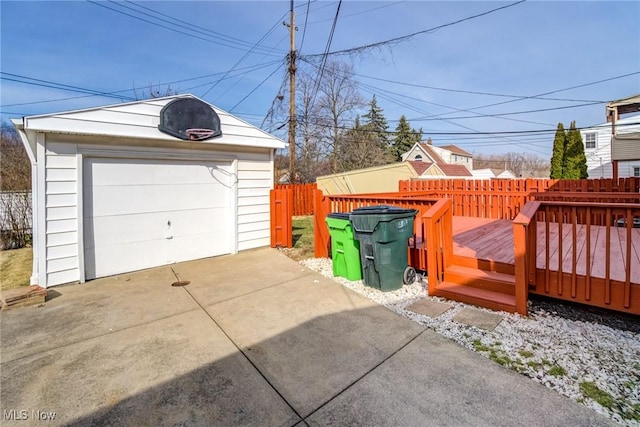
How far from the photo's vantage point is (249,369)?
7.66 ft

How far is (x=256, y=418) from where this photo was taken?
1.83 meters

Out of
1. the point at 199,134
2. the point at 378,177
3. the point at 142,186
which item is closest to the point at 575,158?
the point at 378,177

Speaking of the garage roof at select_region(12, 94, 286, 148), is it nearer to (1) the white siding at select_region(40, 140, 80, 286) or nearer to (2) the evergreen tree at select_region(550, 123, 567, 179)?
(1) the white siding at select_region(40, 140, 80, 286)

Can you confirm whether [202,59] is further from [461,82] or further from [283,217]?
[461,82]

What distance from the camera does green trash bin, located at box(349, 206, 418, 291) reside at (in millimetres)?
3670

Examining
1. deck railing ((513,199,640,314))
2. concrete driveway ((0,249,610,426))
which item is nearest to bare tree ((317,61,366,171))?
deck railing ((513,199,640,314))

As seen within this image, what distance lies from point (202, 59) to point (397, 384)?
14256mm

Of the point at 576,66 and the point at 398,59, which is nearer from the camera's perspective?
the point at 398,59

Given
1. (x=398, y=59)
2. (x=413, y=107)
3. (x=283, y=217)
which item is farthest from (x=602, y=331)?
(x=413, y=107)

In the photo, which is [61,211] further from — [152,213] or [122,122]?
[122,122]

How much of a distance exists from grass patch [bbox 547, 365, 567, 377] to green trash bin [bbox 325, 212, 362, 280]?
8.00 ft

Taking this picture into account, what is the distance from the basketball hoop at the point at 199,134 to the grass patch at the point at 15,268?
→ 342 centimetres

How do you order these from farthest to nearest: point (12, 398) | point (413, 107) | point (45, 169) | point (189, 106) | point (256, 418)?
point (413, 107), point (189, 106), point (45, 169), point (12, 398), point (256, 418)

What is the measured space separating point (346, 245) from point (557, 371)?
2653 millimetres
